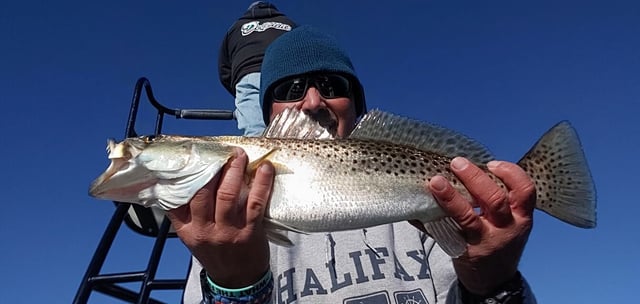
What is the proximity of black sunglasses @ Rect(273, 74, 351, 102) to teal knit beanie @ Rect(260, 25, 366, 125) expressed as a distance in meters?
0.05

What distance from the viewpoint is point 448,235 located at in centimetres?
311

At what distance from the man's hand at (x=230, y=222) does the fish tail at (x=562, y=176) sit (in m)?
1.44

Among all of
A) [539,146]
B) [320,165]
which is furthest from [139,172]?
[539,146]

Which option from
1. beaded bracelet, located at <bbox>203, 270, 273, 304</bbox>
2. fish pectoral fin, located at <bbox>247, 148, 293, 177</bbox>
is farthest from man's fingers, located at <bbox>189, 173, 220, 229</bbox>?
beaded bracelet, located at <bbox>203, 270, 273, 304</bbox>

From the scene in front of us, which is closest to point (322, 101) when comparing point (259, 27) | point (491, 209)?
point (491, 209)

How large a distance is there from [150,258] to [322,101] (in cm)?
188

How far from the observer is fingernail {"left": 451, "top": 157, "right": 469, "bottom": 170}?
308 cm

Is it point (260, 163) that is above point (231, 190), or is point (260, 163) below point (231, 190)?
above

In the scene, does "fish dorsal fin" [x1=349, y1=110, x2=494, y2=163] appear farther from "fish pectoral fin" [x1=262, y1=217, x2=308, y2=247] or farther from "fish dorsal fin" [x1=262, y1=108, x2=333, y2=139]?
"fish pectoral fin" [x1=262, y1=217, x2=308, y2=247]

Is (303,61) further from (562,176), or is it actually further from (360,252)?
(562,176)

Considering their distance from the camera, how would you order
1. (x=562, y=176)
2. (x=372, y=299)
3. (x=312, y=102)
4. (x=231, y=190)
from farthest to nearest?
(x=312, y=102), (x=372, y=299), (x=562, y=176), (x=231, y=190)

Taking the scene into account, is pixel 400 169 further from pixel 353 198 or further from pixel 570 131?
pixel 570 131

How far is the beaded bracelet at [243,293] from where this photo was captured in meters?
3.16

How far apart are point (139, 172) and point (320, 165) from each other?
926mm
